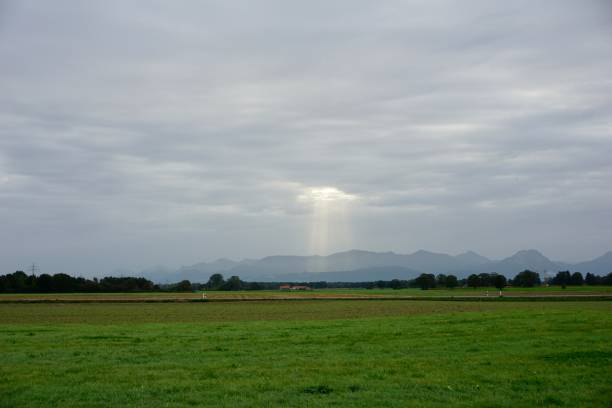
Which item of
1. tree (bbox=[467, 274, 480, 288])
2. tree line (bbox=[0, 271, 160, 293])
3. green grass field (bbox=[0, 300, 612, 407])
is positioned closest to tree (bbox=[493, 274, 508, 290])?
tree (bbox=[467, 274, 480, 288])

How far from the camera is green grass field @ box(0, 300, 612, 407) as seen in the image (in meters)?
13.0

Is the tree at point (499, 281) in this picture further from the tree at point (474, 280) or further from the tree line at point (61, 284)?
the tree line at point (61, 284)

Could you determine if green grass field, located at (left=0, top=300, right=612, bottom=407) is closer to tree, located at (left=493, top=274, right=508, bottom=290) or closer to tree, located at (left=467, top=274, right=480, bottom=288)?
tree, located at (left=493, top=274, right=508, bottom=290)

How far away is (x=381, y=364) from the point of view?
17.0 m

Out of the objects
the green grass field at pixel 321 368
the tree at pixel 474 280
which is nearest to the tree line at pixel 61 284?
the tree at pixel 474 280

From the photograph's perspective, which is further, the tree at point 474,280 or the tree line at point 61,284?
the tree at point 474,280

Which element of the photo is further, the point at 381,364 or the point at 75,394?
the point at 381,364

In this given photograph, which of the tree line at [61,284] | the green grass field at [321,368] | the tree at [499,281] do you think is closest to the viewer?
the green grass field at [321,368]

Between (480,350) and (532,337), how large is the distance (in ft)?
14.2

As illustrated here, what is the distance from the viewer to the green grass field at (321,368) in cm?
1299

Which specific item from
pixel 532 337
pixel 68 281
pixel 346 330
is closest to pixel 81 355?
pixel 346 330

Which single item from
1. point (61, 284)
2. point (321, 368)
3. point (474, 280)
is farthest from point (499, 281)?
point (321, 368)

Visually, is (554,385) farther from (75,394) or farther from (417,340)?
(75,394)

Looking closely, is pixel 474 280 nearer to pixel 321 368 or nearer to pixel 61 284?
pixel 61 284
